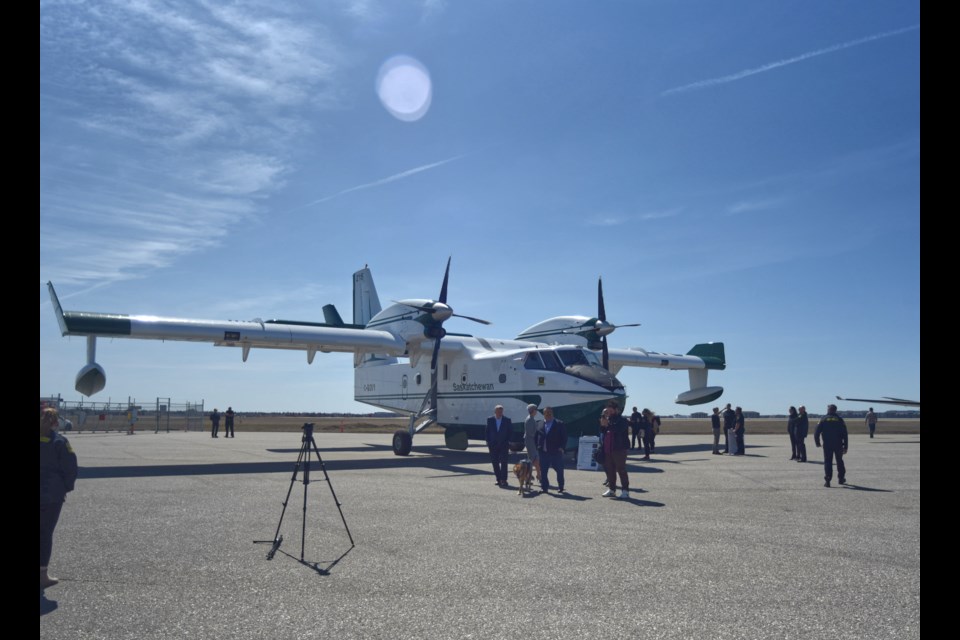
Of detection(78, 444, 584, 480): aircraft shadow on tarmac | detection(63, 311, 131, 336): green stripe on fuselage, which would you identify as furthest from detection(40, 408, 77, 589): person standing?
detection(63, 311, 131, 336): green stripe on fuselage

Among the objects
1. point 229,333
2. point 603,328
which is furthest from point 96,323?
point 603,328

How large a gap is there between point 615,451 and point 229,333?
42.5 feet

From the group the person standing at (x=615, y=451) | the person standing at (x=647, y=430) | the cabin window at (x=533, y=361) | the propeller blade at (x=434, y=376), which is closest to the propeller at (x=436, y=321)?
the propeller blade at (x=434, y=376)

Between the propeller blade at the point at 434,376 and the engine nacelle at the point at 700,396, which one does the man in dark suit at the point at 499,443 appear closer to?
the propeller blade at the point at 434,376

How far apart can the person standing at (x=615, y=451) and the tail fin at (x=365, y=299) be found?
2045 cm

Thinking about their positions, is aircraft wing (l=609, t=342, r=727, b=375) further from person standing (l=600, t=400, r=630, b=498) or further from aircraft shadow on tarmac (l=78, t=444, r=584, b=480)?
person standing (l=600, t=400, r=630, b=498)

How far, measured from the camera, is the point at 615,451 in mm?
11961

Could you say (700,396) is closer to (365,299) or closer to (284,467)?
(365,299)

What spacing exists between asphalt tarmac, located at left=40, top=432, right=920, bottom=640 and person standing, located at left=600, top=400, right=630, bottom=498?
1.92 feet

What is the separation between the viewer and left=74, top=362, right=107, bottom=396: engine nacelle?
52.6 feet

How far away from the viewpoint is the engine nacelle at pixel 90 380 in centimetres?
1603
